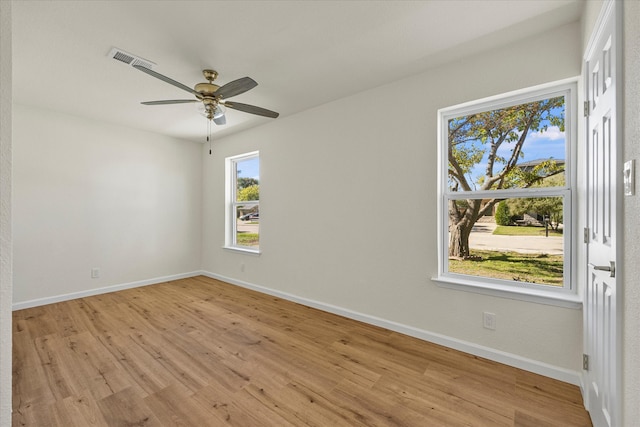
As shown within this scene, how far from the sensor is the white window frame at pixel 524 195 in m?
2.01

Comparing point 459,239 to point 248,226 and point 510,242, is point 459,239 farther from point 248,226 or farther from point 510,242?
point 248,226

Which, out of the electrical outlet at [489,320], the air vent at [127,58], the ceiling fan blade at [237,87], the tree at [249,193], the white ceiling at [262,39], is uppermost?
the white ceiling at [262,39]

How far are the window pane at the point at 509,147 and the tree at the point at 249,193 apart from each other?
290 cm

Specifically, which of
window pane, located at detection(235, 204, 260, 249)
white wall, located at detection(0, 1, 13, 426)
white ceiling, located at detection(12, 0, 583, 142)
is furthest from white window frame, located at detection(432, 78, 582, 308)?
window pane, located at detection(235, 204, 260, 249)

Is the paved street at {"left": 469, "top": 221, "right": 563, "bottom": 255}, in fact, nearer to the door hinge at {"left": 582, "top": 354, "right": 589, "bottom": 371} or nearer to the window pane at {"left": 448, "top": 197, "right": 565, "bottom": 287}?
the window pane at {"left": 448, "top": 197, "right": 565, "bottom": 287}

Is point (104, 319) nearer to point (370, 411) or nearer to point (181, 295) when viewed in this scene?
point (181, 295)

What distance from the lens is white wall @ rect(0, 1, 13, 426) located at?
836 mm

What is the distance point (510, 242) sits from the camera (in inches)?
91.0

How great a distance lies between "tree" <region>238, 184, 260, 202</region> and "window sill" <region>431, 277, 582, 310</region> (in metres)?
2.97

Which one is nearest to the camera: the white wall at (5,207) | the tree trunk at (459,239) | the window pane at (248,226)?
the white wall at (5,207)

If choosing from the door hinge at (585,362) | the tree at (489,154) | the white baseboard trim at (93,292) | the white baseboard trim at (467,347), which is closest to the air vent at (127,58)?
the tree at (489,154)

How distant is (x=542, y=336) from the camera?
2.03 m

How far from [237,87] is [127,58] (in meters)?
1.04

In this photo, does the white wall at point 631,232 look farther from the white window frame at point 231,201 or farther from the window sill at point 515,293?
the white window frame at point 231,201
